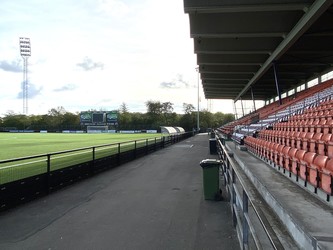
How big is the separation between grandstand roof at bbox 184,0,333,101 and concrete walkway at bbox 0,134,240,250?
9336mm

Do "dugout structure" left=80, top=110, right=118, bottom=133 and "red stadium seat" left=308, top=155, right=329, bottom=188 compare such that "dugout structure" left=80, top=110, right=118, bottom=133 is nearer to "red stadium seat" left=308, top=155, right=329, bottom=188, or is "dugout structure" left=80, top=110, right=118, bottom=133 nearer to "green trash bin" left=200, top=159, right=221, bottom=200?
"green trash bin" left=200, top=159, right=221, bottom=200

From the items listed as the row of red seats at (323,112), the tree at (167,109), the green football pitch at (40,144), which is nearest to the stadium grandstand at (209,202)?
the row of red seats at (323,112)

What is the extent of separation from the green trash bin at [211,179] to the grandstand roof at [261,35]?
374 inches

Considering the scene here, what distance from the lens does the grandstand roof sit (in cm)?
1555

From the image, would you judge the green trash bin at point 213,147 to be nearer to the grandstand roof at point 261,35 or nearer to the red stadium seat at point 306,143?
the grandstand roof at point 261,35

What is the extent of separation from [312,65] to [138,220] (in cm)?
2688

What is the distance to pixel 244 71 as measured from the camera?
33031 millimetres

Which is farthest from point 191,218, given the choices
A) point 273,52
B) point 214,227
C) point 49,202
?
point 273,52

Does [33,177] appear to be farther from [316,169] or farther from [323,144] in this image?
[323,144]

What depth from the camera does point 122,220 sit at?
6.64 metres

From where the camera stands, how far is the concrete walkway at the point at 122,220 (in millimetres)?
5375

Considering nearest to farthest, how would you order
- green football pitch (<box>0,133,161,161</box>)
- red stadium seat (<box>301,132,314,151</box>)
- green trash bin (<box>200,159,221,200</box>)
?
1. green trash bin (<box>200,159,221,200</box>)
2. red stadium seat (<box>301,132,314,151</box>)
3. green football pitch (<box>0,133,161,161</box>)

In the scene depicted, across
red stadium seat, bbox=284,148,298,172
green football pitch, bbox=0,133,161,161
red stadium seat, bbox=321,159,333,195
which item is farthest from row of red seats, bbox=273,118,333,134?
green football pitch, bbox=0,133,161,161

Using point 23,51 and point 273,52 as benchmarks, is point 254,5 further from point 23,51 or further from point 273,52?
point 23,51
